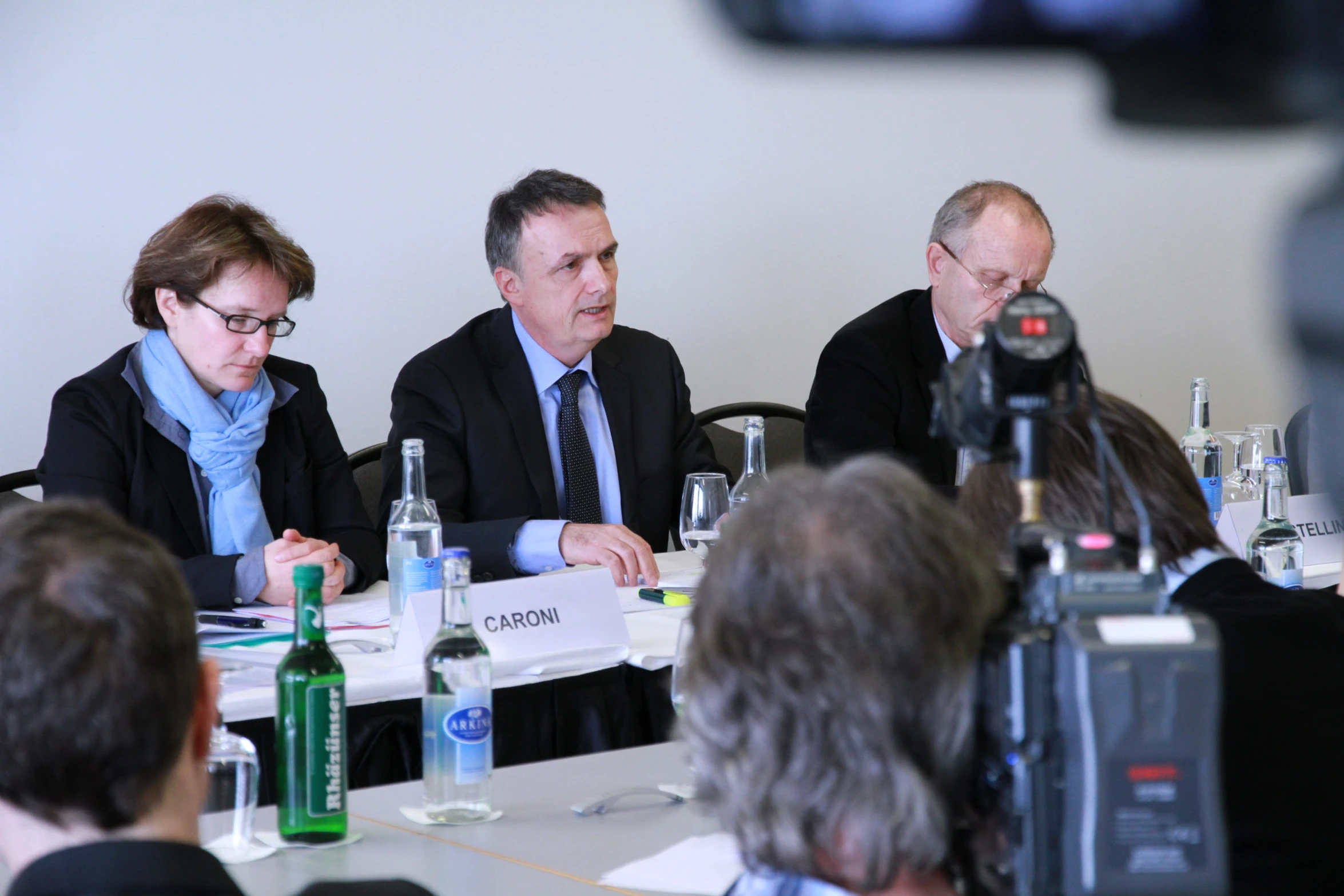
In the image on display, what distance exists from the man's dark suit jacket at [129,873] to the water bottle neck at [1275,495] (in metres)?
1.93

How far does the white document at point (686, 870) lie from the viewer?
1163 millimetres

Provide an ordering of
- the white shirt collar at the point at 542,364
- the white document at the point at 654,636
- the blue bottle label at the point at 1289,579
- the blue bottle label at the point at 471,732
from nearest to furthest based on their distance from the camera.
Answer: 1. the blue bottle label at the point at 471,732
2. the white document at the point at 654,636
3. the blue bottle label at the point at 1289,579
4. the white shirt collar at the point at 542,364

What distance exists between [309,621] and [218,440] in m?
1.35

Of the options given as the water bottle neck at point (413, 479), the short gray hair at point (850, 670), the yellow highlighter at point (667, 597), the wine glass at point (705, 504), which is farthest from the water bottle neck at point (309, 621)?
the wine glass at point (705, 504)

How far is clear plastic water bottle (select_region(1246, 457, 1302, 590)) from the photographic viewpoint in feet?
7.79

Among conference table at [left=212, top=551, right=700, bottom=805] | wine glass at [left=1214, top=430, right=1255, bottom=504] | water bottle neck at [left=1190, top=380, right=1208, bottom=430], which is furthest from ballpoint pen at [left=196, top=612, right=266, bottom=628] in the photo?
wine glass at [left=1214, top=430, right=1255, bottom=504]

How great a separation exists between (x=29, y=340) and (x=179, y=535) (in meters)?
1.15

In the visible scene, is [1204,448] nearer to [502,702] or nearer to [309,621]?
[502,702]

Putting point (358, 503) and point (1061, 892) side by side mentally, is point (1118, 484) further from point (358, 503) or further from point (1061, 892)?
point (358, 503)

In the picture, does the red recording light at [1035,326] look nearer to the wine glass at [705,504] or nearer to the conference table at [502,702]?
the conference table at [502,702]

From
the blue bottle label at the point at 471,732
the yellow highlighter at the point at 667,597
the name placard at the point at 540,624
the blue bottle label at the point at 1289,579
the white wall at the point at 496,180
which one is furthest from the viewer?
the white wall at the point at 496,180

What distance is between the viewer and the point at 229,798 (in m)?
1.26

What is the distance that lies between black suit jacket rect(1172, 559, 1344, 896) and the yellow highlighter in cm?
118

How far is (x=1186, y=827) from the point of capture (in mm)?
625
